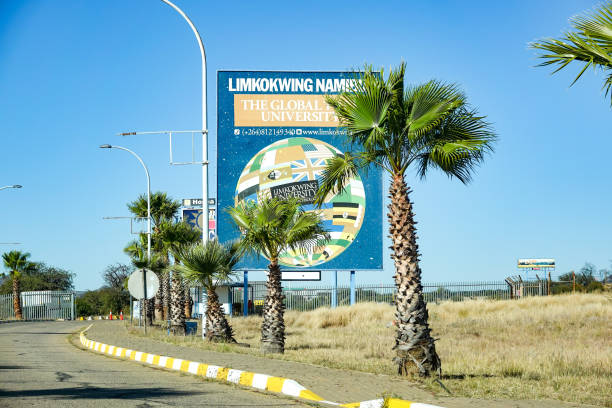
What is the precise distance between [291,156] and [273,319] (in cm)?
2347

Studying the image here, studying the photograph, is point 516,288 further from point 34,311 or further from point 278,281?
point 34,311

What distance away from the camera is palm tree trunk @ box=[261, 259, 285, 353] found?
2052 centimetres

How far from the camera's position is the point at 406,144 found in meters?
13.4

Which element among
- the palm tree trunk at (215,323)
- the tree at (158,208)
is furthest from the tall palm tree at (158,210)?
the palm tree trunk at (215,323)

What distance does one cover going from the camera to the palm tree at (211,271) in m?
22.5

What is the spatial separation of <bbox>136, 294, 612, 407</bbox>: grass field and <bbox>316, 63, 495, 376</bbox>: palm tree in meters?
0.99

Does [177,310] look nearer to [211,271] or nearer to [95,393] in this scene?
[211,271]

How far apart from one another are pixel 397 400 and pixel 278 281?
12670 mm

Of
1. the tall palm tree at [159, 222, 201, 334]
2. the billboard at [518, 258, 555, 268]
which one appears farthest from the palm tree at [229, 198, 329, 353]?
the billboard at [518, 258, 555, 268]

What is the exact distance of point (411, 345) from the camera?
1214 cm

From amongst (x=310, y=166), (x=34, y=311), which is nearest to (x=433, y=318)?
(x=310, y=166)

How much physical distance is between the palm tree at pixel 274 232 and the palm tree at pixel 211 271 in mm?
1854

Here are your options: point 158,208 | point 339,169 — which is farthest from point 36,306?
point 339,169

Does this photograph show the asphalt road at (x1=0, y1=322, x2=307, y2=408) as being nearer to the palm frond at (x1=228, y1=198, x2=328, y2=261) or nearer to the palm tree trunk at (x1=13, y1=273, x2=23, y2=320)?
the palm frond at (x1=228, y1=198, x2=328, y2=261)
